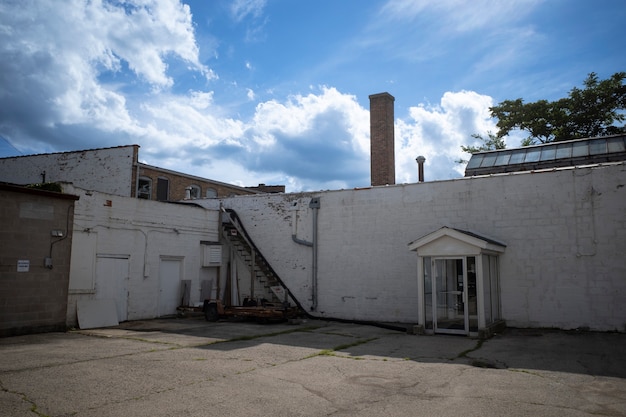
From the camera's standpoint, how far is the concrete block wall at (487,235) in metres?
13.0

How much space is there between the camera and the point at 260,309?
49.9ft

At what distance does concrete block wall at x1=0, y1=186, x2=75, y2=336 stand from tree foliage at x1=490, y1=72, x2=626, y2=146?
27231mm

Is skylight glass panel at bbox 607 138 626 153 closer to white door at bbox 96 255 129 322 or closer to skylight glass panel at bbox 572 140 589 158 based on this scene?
skylight glass panel at bbox 572 140 589 158

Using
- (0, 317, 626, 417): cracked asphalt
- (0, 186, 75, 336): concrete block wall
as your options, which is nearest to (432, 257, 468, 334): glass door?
(0, 317, 626, 417): cracked asphalt

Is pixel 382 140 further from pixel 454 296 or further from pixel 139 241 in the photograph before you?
pixel 139 241

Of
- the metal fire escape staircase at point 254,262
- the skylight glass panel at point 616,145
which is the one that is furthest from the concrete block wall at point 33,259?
the skylight glass panel at point 616,145

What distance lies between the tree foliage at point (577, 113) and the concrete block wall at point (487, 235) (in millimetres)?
17251

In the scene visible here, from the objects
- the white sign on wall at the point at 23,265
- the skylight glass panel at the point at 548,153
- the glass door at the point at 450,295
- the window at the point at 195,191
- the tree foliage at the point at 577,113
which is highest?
the tree foliage at the point at 577,113

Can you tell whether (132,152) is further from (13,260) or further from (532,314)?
(532,314)

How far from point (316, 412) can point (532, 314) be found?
10064 mm

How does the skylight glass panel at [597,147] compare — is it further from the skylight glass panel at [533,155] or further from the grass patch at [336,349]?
the grass patch at [336,349]

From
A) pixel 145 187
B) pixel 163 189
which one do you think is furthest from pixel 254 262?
pixel 163 189

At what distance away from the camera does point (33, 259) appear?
1225cm

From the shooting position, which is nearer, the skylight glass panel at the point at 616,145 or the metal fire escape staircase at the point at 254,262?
the skylight glass panel at the point at 616,145
